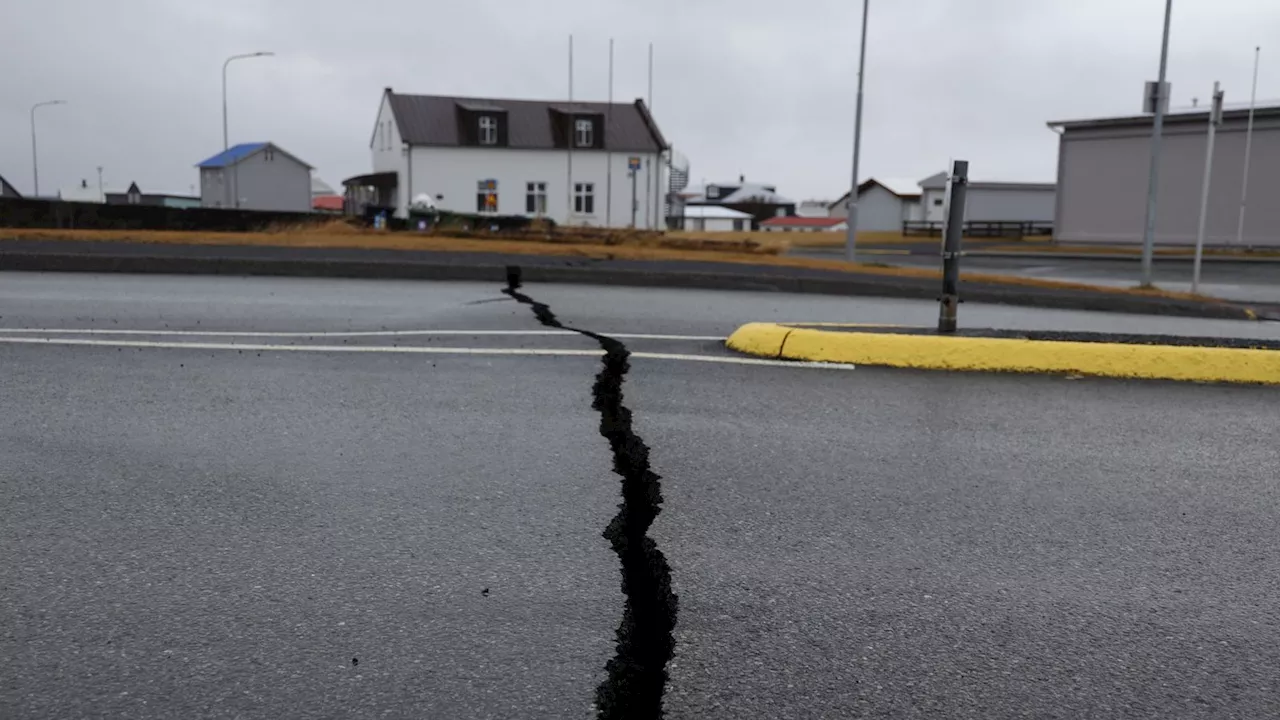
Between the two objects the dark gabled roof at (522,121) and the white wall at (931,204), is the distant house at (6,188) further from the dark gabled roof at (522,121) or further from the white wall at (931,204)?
the white wall at (931,204)

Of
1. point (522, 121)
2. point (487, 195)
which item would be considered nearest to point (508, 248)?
point (487, 195)

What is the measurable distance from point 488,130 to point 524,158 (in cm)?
226

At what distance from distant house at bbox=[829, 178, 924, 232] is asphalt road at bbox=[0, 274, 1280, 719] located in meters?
69.6

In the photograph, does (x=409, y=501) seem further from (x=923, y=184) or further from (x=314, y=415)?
(x=923, y=184)

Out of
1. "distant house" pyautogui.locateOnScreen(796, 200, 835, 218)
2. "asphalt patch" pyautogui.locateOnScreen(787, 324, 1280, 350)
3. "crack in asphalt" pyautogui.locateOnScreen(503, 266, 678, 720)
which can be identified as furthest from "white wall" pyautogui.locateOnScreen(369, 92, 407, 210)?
"distant house" pyautogui.locateOnScreen(796, 200, 835, 218)

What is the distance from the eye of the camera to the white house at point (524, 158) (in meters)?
54.0

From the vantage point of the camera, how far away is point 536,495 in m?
3.95

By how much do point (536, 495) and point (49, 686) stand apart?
1.79m

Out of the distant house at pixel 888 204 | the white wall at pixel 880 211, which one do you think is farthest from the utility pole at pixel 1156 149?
the white wall at pixel 880 211

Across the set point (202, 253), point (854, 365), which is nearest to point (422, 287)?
point (202, 253)

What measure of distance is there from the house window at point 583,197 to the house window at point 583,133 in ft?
6.83

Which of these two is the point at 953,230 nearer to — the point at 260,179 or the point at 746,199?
the point at 260,179

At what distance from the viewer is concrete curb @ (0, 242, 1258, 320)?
13.6m

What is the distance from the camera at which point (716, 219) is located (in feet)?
318
